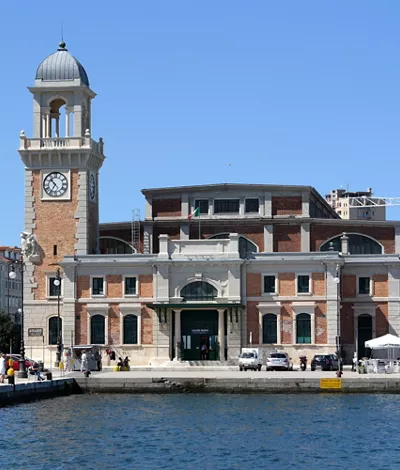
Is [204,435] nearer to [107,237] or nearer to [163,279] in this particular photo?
[163,279]

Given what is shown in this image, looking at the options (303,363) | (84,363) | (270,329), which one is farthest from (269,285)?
(84,363)

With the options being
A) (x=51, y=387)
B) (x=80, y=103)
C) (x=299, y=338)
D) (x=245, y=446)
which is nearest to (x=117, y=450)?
(x=245, y=446)

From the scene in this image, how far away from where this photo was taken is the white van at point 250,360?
276 feet

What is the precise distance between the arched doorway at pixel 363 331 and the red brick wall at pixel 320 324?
3806 millimetres

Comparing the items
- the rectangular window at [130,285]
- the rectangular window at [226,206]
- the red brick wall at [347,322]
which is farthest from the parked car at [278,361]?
the rectangular window at [226,206]

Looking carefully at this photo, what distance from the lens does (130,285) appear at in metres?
91.8

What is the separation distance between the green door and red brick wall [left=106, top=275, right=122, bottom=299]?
461cm

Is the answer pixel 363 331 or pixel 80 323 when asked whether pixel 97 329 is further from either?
pixel 363 331

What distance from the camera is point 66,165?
307 feet

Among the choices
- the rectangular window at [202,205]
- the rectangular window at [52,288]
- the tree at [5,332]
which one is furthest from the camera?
the tree at [5,332]

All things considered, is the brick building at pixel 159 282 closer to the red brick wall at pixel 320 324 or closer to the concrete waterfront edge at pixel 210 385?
the red brick wall at pixel 320 324

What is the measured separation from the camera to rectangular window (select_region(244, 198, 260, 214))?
10156 cm

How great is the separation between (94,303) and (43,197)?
27.1 ft

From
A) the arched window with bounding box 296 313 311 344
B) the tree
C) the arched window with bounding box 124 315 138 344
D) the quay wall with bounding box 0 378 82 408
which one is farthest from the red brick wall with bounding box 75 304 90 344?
the tree
